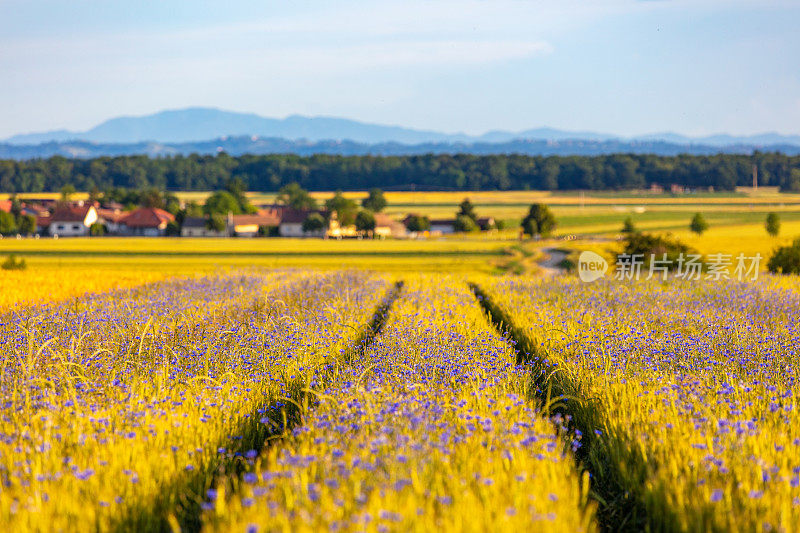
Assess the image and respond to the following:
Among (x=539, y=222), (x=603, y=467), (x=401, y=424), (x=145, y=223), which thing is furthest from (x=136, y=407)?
(x=145, y=223)

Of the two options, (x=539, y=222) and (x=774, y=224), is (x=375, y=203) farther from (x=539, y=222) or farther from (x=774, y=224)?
(x=774, y=224)

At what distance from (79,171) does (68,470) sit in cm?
19709

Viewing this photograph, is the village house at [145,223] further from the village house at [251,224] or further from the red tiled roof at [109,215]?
the village house at [251,224]

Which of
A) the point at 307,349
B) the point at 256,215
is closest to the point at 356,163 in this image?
the point at 256,215

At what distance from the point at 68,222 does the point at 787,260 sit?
10694cm

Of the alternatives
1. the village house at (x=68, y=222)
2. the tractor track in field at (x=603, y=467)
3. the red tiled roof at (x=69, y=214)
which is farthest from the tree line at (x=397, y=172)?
the tractor track in field at (x=603, y=467)

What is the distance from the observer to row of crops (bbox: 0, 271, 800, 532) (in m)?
4.54

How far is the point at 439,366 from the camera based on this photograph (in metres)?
7.97

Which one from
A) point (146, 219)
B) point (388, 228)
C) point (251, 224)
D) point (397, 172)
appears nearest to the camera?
point (388, 228)

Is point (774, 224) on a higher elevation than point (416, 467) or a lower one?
lower

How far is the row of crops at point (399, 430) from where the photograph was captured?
4.54 metres

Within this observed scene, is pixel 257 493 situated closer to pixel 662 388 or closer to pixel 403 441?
pixel 403 441

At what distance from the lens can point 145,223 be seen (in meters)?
117

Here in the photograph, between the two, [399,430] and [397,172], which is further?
[397,172]
